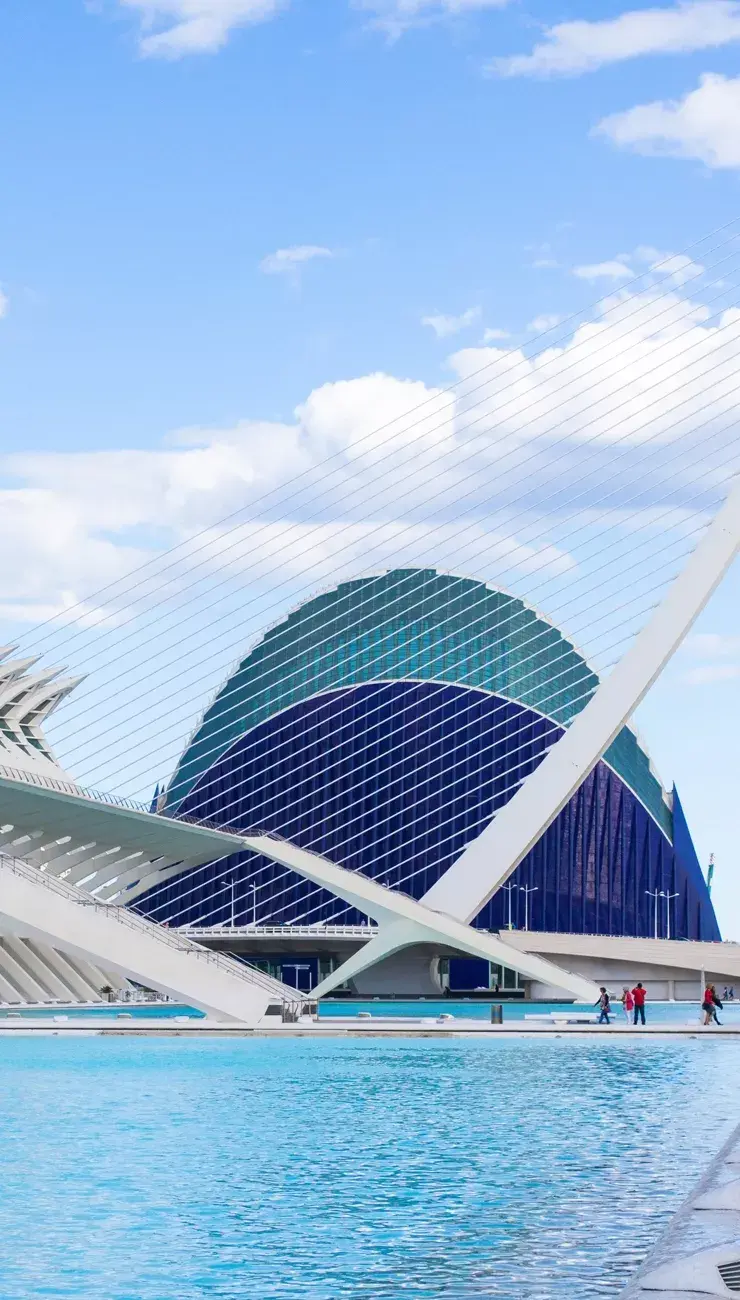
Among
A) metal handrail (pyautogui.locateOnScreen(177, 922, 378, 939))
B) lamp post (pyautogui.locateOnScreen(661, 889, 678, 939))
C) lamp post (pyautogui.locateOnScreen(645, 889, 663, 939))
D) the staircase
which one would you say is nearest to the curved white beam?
the staircase

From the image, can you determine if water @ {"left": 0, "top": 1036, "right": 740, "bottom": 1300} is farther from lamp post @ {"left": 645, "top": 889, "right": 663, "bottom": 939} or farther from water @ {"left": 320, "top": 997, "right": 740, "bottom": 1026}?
lamp post @ {"left": 645, "top": 889, "right": 663, "bottom": 939}

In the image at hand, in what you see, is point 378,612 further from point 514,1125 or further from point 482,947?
point 514,1125

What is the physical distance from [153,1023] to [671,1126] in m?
18.7

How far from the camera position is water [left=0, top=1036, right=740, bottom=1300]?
8.81 meters

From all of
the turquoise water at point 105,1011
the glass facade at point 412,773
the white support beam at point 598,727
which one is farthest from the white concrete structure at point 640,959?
the glass facade at point 412,773

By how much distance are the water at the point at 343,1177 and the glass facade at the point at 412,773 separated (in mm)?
62547

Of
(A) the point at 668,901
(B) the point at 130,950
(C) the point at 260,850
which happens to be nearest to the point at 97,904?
(B) the point at 130,950

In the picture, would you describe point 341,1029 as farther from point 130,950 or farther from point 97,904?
point 97,904

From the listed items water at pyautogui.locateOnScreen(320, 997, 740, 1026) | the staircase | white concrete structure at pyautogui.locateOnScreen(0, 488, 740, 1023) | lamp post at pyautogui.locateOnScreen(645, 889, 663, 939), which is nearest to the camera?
the staircase

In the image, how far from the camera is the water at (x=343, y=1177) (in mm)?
8812

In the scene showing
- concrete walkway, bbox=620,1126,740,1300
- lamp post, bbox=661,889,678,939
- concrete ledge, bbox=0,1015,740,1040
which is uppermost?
lamp post, bbox=661,889,678,939

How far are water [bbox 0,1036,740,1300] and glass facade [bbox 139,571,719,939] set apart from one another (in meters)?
62.5

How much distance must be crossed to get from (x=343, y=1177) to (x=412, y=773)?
7277 cm

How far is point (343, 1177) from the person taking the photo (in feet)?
39.6
